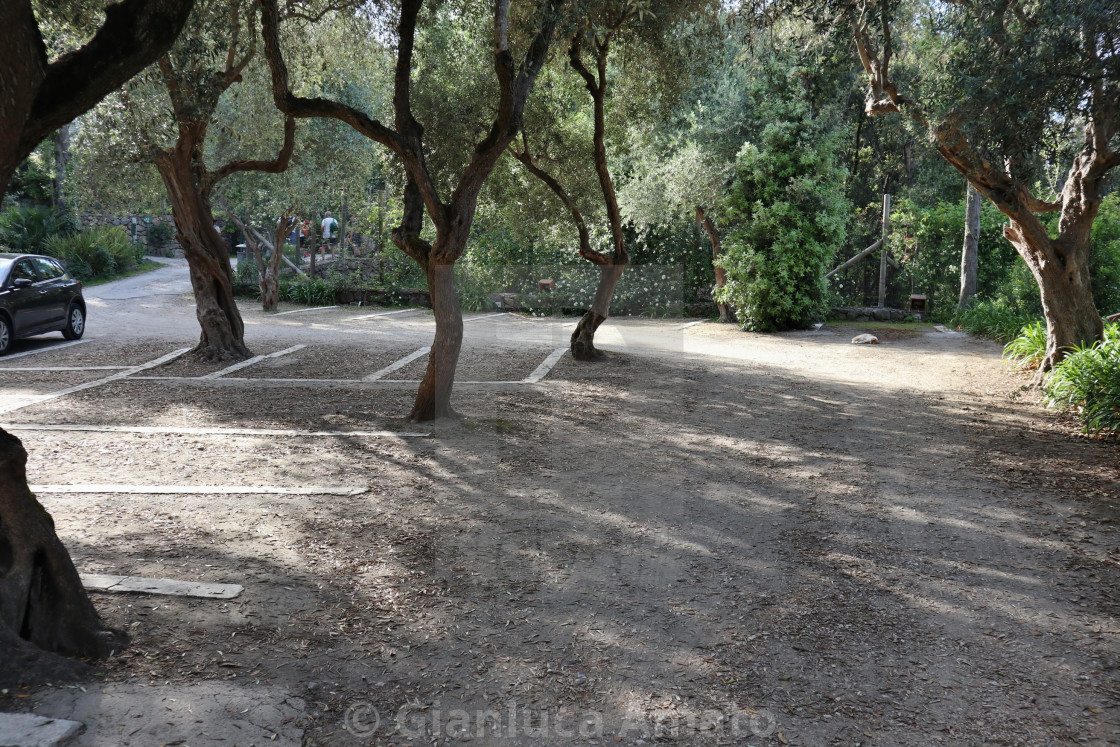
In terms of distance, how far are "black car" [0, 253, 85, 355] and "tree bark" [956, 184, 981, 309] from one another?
55.6ft

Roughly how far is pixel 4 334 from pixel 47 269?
183 cm

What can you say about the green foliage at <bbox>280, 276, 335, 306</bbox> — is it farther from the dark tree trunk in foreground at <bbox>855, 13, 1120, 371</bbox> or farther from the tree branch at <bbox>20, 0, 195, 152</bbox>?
the tree branch at <bbox>20, 0, 195, 152</bbox>

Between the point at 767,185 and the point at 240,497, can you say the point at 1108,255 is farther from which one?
the point at 240,497

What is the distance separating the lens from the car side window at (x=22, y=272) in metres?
12.4

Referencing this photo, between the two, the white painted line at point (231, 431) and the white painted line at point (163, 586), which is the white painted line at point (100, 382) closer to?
the white painted line at point (231, 431)

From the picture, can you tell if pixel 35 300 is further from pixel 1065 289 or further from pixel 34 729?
pixel 1065 289

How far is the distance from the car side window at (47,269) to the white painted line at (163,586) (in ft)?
36.8

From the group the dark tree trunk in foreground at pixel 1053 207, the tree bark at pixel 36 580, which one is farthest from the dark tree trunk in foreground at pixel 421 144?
the tree bark at pixel 36 580

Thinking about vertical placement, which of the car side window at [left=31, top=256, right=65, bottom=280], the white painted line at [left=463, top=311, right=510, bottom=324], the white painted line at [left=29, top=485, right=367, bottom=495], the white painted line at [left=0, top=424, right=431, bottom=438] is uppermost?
the car side window at [left=31, top=256, right=65, bottom=280]

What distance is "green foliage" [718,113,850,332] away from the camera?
15.5 metres

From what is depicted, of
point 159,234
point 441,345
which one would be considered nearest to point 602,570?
point 441,345

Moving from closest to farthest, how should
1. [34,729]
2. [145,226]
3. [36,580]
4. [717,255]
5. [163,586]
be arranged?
[34,729] < [36,580] < [163,586] < [717,255] < [145,226]

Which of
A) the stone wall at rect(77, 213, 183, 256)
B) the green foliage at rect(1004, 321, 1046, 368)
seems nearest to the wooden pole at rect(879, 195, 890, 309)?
the green foliage at rect(1004, 321, 1046, 368)

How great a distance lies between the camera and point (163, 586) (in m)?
Result: 4.10
